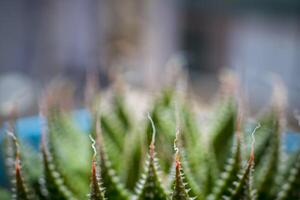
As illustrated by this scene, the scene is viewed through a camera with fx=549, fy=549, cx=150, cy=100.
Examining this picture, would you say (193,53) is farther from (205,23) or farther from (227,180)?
(227,180)

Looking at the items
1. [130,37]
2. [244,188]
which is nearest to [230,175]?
[244,188]

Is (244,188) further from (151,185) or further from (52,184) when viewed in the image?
(52,184)

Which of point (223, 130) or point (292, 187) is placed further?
point (223, 130)

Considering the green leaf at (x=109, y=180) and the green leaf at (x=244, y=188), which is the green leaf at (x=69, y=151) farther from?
the green leaf at (x=244, y=188)

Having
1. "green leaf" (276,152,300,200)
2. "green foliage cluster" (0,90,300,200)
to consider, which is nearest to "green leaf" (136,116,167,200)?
"green foliage cluster" (0,90,300,200)

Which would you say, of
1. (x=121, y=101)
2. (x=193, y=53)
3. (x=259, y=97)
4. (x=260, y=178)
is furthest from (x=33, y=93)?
(x=260, y=178)

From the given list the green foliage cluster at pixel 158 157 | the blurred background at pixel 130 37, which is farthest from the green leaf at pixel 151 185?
the blurred background at pixel 130 37

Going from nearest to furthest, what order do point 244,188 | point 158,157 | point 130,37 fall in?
point 244,188, point 158,157, point 130,37

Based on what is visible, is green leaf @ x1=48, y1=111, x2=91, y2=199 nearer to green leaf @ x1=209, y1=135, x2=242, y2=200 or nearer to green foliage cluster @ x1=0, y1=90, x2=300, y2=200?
green foliage cluster @ x1=0, y1=90, x2=300, y2=200
